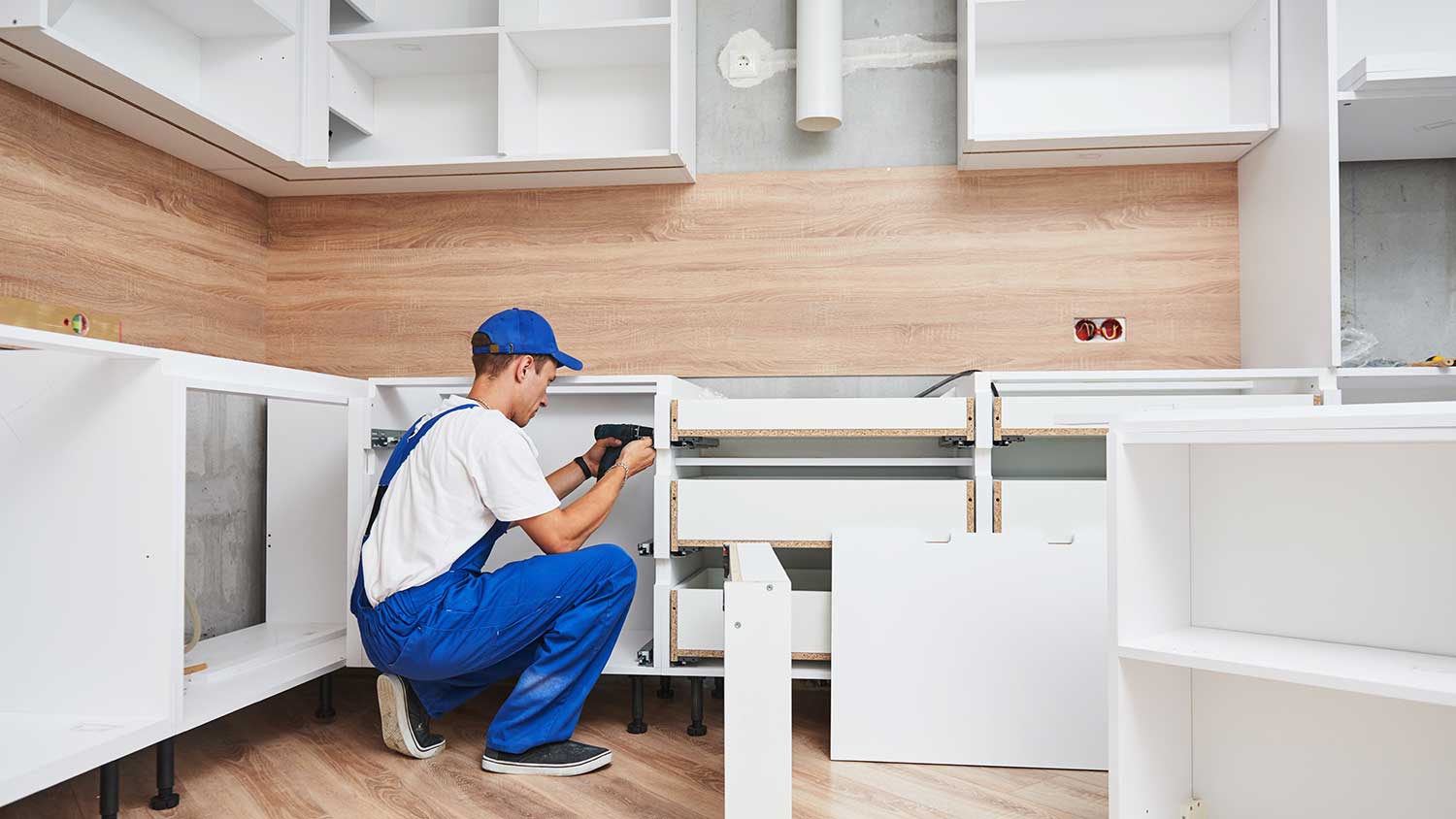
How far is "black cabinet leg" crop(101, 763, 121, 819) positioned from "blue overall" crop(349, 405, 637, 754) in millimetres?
499

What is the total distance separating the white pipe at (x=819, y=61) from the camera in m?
2.72

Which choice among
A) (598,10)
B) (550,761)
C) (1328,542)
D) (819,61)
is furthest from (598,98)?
(1328,542)

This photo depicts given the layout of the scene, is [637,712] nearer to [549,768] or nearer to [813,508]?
[549,768]

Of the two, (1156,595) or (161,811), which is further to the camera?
(161,811)

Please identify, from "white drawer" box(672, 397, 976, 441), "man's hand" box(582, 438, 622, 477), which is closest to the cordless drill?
"man's hand" box(582, 438, 622, 477)

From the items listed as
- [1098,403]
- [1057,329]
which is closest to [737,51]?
[1057,329]

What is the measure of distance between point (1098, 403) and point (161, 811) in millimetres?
2072

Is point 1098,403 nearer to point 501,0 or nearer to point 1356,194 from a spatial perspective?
point 1356,194

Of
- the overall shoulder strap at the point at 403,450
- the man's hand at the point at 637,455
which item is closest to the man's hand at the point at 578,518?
the man's hand at the point at 637,455

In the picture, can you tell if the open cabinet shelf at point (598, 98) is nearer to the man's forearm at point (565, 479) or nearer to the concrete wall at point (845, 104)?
the concrete wall at point (845, 104)

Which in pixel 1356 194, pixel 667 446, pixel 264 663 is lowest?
pixel 264 663

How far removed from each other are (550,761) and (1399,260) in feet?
8.16

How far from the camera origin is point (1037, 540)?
2.11 meters

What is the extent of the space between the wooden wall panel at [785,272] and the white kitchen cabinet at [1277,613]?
1.25 m
